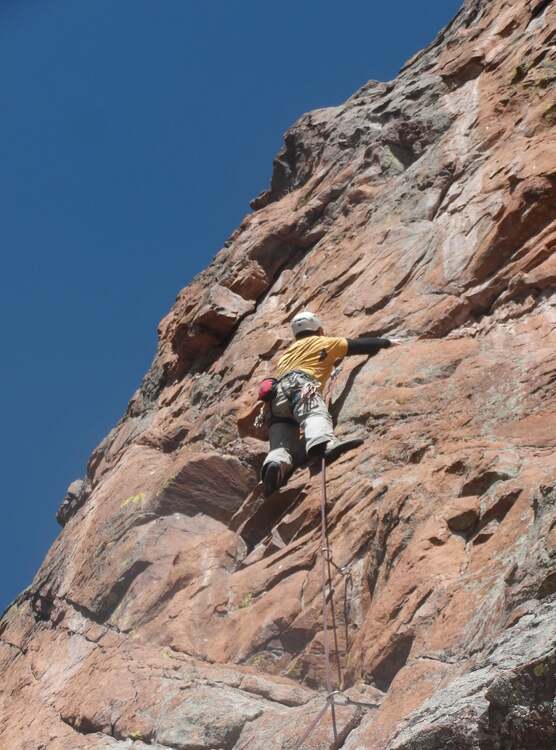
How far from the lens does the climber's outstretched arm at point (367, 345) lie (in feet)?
32.4

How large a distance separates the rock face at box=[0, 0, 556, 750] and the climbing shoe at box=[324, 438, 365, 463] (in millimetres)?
155

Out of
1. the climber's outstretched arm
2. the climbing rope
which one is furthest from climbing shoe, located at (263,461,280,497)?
the climber's outstretched arm

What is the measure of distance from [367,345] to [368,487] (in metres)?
2.25

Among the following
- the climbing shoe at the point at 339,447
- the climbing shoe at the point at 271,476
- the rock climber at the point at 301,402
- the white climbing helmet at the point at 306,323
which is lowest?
the climbing shoe at the point at 339,447

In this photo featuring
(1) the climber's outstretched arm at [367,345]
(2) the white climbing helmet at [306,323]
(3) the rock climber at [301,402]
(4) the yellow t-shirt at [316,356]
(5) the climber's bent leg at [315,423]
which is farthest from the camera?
(2) the white climbing helmet at [306,323]

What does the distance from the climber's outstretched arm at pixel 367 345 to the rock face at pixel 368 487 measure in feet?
0.36

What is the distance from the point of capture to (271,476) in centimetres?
950

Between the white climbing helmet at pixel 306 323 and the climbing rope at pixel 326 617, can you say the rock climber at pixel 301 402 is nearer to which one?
the white climbing helmet at pixel 306 323

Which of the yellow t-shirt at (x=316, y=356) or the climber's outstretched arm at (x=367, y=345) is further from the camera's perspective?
the yellow t-shirt at (x=316, y=356)

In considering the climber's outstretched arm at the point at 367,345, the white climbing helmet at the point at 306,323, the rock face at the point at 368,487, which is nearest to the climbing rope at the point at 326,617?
the rock face at the point at 368,487

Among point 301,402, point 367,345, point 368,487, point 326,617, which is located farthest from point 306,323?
point 326,617

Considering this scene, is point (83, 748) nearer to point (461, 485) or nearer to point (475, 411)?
point (461, 485)

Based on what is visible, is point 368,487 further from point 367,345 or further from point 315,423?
point 367,345

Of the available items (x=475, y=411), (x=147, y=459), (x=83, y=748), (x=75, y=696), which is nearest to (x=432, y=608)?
(x=475, y=411)
